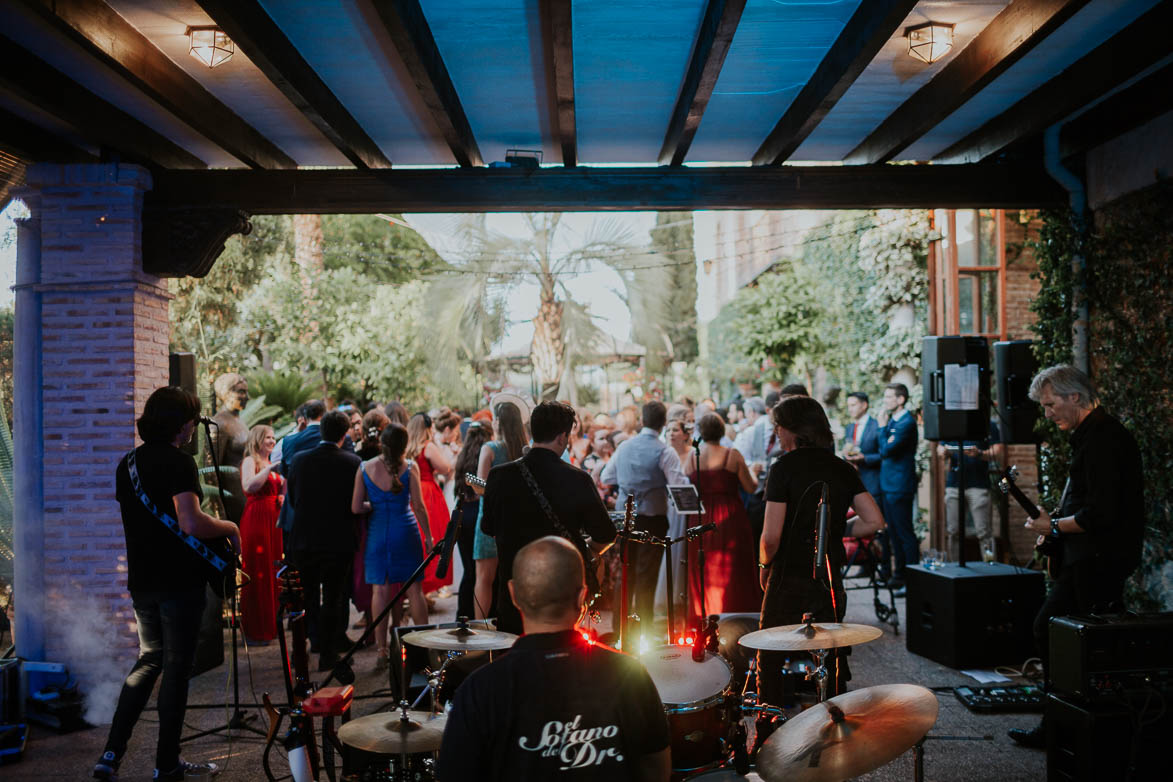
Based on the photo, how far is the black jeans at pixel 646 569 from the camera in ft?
21.4

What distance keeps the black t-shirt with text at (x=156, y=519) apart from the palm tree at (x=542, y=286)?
38.3 ft

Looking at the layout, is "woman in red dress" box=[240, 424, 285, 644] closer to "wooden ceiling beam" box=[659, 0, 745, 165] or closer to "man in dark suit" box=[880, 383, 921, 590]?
"wooden ceiling beam" box=[659, 0, 745, 165]

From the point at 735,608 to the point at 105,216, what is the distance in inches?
209

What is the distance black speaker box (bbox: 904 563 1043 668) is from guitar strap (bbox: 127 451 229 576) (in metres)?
4.73

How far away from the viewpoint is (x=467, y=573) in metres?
6.96

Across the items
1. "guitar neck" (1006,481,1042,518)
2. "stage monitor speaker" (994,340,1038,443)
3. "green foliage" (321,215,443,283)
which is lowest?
"guitar neck" (1006,481,1042,518)

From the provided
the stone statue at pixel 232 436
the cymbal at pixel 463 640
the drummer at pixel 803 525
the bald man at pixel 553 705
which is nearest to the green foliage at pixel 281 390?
the stone statue at pixel 232 436

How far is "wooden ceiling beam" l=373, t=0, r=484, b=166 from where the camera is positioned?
4.05m

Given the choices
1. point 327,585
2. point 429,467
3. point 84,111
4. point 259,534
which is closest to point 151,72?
point 84,111

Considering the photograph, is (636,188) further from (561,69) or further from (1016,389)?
(1016,389)

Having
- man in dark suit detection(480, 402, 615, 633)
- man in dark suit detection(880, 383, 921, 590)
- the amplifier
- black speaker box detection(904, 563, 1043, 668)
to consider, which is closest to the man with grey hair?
the amplifier

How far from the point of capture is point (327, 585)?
616 cm

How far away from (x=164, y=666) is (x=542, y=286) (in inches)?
510

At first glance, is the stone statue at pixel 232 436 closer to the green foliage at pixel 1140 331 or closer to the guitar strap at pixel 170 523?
the guitar strap at pixel 170 523
